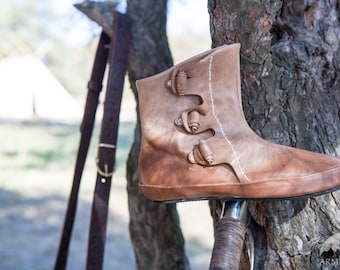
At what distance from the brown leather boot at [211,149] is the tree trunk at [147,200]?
1.47 ft

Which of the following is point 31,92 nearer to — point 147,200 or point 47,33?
point 147,200

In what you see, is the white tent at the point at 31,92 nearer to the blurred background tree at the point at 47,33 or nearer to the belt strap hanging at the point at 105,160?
the belt strap hanging at the point at 105,160

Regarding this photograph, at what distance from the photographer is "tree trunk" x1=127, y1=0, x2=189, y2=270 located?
101 centimetres

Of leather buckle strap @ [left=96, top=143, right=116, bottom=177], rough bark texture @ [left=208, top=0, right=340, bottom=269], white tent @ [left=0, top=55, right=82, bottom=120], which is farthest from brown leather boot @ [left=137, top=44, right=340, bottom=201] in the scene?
white tent @ [left=0, top=55, right=82, bottom=120]

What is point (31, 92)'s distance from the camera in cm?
135

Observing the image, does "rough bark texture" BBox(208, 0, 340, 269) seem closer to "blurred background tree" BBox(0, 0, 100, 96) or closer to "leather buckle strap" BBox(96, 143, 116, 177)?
"leather buckle strap" BBox(96, 143, 116, 177)

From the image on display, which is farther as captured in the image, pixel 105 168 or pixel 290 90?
pixel 105 168

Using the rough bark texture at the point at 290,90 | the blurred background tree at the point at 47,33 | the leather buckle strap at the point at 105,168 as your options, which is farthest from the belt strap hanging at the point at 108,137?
the blurred background tree at the point at 47,33

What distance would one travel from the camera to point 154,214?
1054 millimetres

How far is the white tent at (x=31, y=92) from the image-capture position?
51.2 inches

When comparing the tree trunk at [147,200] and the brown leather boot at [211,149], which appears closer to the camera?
the brown leather boot at [211,149]

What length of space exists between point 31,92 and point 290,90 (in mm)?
866

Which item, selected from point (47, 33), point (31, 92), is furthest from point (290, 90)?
point (47, 33)

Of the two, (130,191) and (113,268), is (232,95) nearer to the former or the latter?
(130,191)
